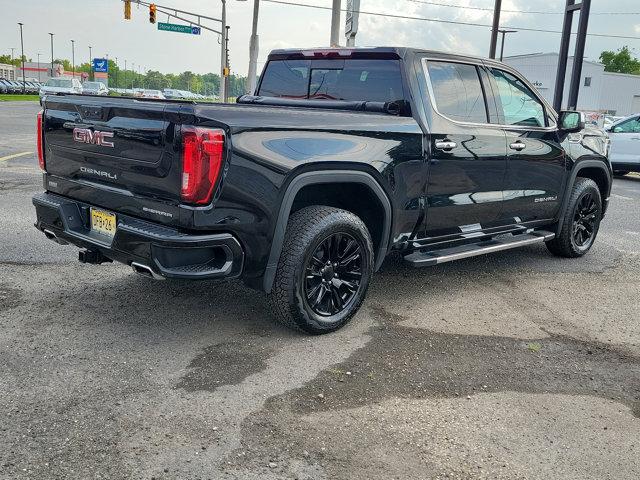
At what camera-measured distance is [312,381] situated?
3645mm

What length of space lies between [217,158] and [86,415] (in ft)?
4.75

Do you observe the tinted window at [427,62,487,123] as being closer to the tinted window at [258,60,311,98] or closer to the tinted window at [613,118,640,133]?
the tinted window at [258,60,311,98]

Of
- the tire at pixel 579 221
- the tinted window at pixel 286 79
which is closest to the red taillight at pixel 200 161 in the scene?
the tinted window at pixel 286 79

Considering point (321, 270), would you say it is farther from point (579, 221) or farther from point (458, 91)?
point (579, 221)

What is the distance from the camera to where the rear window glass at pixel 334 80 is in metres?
4.90

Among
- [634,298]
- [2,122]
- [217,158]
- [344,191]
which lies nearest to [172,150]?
[217,158]

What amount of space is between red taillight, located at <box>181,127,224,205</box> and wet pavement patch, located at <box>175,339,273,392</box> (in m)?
0.94

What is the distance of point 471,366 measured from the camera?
13.0ft

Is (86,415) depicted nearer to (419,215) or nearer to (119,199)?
(119,199)

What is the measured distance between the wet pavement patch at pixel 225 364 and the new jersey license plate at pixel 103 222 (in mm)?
925

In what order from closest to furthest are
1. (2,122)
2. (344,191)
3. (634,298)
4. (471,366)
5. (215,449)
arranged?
(215,449), (471,366), (344,191), (634,298), (2,122)

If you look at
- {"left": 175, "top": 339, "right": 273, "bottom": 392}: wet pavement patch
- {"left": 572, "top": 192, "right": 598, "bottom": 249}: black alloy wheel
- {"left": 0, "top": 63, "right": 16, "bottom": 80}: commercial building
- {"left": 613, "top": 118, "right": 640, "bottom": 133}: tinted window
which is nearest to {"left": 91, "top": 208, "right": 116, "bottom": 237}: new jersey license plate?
{"left": 175, "top": 339, "right": 273, "bottom": 392}: wet pavement patch

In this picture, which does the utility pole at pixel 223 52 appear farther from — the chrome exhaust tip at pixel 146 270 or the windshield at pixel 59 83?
the chrome exhaust tip at pixel 146 270

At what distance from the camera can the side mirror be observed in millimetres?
6023
